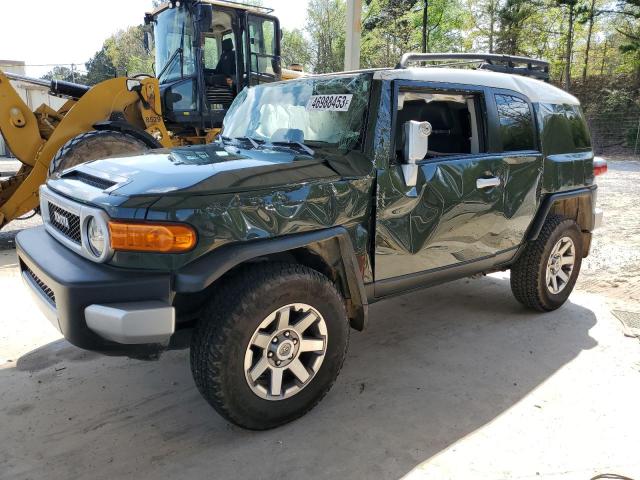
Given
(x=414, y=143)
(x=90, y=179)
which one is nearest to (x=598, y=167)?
(x=414, y=143)

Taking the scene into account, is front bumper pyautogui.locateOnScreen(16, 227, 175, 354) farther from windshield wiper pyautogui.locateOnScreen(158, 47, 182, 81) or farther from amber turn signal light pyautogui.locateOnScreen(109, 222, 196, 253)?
windshield wiper pyautogui.locateOnScreen(158, 47, 182, 81)

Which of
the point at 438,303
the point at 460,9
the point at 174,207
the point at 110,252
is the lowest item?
the point at 438,303

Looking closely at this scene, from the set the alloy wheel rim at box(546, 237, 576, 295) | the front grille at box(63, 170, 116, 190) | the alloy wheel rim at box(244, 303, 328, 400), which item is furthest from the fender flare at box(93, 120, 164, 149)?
the alloy wheel rim at box(546, 237, 576, 295)

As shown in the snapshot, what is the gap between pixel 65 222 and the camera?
2879 mm

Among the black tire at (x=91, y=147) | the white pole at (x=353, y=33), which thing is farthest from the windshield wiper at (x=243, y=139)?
the white pole at (x=353, y=33)

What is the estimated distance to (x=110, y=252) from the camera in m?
2.44

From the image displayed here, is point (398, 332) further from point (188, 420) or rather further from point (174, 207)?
point (174, 207)

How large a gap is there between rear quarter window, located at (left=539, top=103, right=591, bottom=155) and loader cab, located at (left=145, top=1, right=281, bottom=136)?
5.46 m

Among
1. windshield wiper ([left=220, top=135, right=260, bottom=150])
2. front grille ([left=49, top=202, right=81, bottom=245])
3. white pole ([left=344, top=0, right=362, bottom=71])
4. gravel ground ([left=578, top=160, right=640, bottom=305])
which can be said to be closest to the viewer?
front grille ([left=49, top=202, right=81, bottom=245])

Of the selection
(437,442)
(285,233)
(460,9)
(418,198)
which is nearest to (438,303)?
(418,198)

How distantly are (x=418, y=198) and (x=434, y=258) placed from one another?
50cm

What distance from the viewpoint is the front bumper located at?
2.30m

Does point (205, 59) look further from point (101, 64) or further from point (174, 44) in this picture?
point (101, 64)

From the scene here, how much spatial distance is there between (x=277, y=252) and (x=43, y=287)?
1309mm
